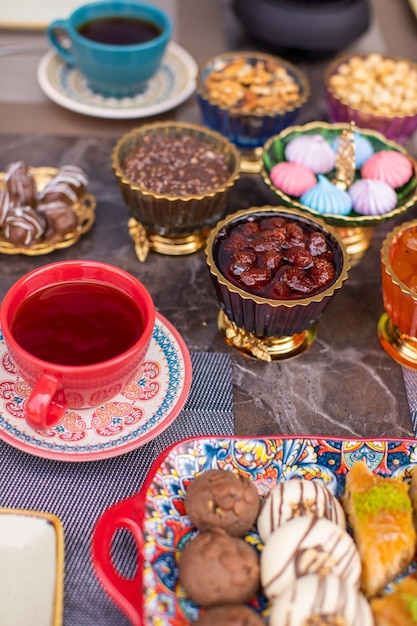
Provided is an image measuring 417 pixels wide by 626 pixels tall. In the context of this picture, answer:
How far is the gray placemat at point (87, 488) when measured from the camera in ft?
2.76

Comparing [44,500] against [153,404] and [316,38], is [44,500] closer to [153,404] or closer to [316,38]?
[153,404]

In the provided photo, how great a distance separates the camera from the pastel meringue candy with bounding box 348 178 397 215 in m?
1.30

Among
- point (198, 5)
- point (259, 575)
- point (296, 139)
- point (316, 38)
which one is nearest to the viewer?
point (259, 575)

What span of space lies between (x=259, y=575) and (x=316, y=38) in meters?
1.52

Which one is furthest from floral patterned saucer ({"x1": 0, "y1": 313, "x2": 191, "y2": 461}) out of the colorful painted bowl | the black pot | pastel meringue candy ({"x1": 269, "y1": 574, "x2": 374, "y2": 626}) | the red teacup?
the black pot

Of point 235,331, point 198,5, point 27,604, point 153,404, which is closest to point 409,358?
point 235,331

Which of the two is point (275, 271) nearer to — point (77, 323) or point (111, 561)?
point (77, 323)

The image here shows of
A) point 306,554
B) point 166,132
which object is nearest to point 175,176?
Answer: point 166,132

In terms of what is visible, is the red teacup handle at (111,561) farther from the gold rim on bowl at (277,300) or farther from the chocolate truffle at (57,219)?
the chocolate truffle at (57,219)

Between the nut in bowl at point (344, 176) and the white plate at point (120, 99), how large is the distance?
43 cm

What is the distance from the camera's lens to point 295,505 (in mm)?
832

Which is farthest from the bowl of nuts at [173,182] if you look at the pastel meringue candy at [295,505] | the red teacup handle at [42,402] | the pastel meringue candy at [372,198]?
the pastel meringue candy at [295,505]

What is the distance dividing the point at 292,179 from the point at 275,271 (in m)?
0.31

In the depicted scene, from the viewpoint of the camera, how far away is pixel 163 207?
4.14 ft
